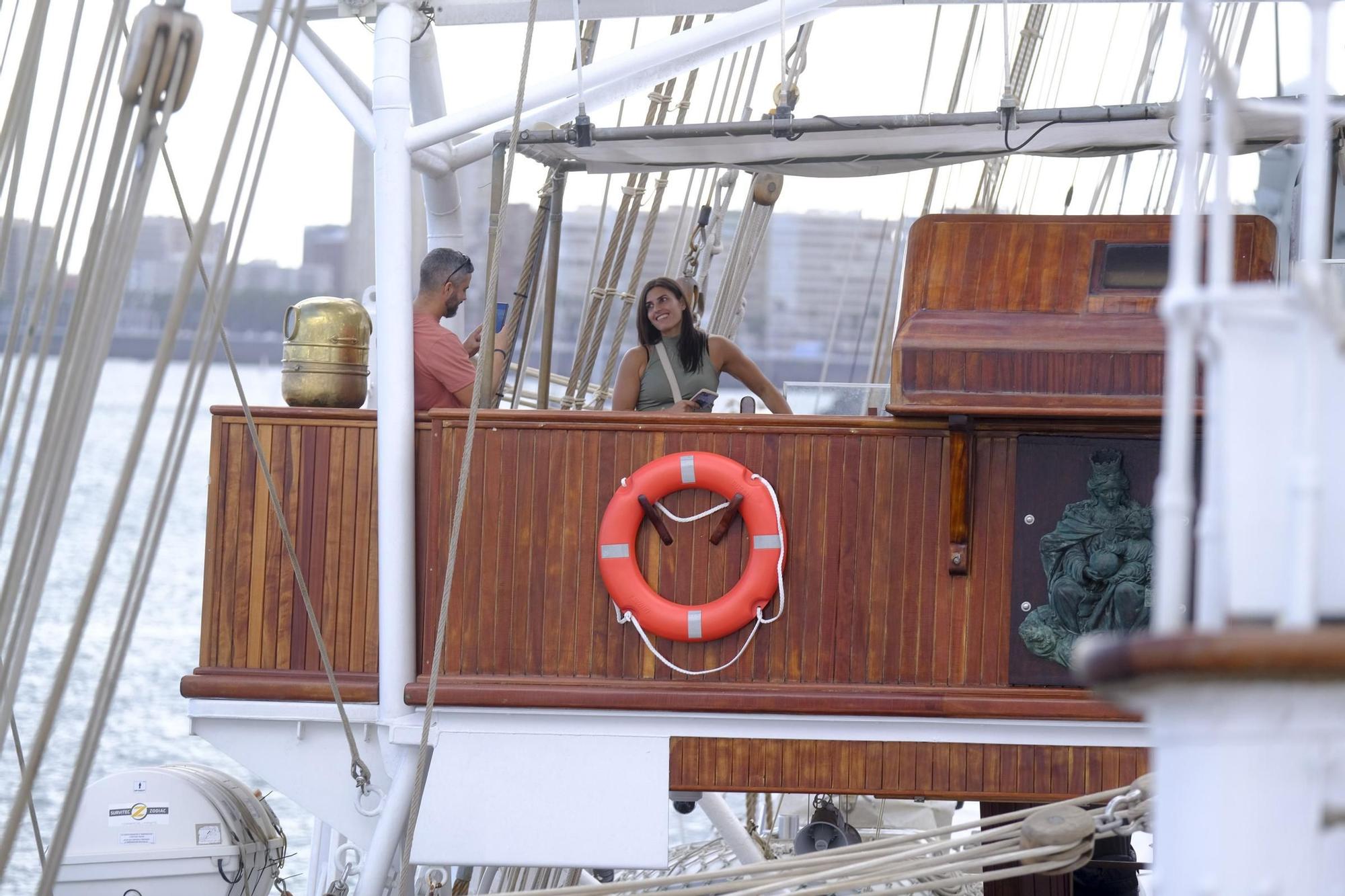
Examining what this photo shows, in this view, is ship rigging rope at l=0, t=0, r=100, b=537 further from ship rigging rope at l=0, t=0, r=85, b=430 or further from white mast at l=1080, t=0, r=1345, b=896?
white mast at l=1080, t=0, r=1345, b=896

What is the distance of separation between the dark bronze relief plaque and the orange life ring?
0.79m

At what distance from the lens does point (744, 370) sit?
6.29m

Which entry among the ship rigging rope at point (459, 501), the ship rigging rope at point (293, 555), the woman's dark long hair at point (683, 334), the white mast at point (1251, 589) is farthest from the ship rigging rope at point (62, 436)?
the woman's dark long hair at point (683, 334)

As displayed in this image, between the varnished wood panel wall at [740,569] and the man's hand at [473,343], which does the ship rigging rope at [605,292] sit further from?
the varnished wood panel wall at [740,569]

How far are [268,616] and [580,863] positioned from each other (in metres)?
1.33

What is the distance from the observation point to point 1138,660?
1815 mm

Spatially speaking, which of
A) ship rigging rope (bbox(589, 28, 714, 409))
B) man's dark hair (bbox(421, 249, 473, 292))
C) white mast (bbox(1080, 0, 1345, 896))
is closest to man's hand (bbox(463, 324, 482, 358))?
man's dark hair (bbox(421, 249, 473, 292))

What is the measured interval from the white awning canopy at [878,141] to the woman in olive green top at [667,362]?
0.50 metres

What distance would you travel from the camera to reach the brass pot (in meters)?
5.54

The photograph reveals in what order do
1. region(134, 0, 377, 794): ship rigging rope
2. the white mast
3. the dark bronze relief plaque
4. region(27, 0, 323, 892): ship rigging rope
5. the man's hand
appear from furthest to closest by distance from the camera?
the man's hand, the dark bronze relief plaque, region(134, 0, 377, 794): ship rigging rope, region(27, 0, 323, 892): ship rigging rope, the white mast

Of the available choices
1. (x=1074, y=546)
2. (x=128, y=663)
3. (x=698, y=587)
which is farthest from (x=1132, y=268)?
(x=128, y=663)

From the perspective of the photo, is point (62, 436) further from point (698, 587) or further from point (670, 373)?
point (670, 373)

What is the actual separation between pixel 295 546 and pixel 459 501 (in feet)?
2.95

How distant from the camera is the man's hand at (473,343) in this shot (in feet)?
19.3
